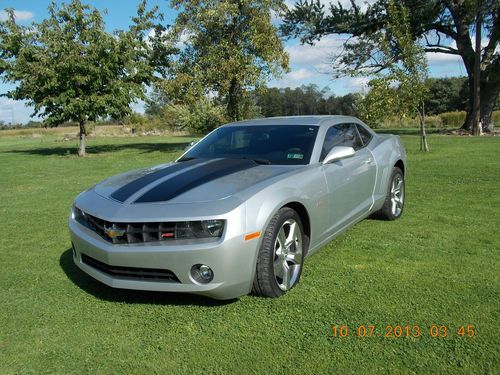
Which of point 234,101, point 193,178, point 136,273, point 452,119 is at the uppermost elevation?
point 234,101

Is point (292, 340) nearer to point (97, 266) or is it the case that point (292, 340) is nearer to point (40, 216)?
point (97, 266)

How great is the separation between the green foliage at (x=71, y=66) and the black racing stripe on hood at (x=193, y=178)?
17.9 m

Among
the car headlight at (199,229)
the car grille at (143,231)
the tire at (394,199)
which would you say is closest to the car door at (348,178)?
the tire at (394,199)

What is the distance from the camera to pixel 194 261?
10.4 feet

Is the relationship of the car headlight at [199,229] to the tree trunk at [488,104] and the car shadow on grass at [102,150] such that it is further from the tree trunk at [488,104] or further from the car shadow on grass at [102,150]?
the tree trunk at [488,104]

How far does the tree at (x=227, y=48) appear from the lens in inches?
790

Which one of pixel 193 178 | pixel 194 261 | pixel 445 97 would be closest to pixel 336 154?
pixel 193 178

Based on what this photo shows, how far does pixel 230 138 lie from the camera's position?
5059 millimetres

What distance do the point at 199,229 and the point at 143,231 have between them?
41 cm

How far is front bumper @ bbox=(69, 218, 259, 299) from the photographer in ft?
10.4

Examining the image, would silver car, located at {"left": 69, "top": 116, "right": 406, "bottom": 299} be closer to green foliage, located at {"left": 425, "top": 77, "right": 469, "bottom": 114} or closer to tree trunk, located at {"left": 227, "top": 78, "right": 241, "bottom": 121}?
tree trunk, located at {"left": 227, "top": 78, "right": 241, "bottom": 121}

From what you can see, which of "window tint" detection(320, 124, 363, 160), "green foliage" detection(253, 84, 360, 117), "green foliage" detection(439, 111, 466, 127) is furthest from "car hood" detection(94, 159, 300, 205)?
"green foliage" detection(253, 84, 360, 117)

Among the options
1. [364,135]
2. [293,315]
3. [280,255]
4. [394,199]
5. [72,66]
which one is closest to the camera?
[293,315]

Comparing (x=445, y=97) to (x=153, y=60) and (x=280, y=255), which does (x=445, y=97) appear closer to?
(x=153, y=60)
